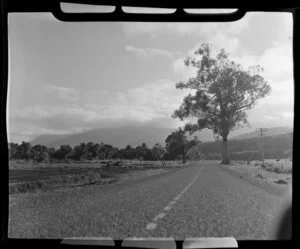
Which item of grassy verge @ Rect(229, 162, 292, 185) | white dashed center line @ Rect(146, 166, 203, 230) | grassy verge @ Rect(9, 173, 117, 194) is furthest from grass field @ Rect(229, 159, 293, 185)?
grassy verge @ Rect(9, 173, 117, 194)

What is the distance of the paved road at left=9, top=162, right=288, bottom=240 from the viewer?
2.43 metres

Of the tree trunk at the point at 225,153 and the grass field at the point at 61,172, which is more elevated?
the tree trunk at the point at 225,153

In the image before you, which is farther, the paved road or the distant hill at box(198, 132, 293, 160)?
the distant hill at box(198, 132, 293, 160)

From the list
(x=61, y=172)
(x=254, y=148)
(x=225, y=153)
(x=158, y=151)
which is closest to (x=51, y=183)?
(x=61, y=172)

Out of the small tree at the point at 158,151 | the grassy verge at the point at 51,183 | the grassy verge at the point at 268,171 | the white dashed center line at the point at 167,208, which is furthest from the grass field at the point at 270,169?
the grassy verge at the point at 51,183

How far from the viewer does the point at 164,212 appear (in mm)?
2805

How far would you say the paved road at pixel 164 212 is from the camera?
7.97 feet

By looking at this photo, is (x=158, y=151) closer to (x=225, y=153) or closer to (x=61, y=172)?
(x=225, y=153)

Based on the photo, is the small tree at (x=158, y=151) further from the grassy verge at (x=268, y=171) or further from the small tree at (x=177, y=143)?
the grassy verge at (x=268, y=171)

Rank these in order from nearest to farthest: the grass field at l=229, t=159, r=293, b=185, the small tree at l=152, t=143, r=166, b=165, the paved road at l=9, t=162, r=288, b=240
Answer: the paved road at l=9, t=162, r=288, b=240, the grass field at l=229, t=159, r=293, b=185, the small tree at l=152, t=143, r=166, b=165

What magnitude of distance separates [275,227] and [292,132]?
0.56m

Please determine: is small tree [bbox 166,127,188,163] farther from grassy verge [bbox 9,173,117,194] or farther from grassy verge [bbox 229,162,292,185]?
grassy verge [bbox 9,173,117,194]
